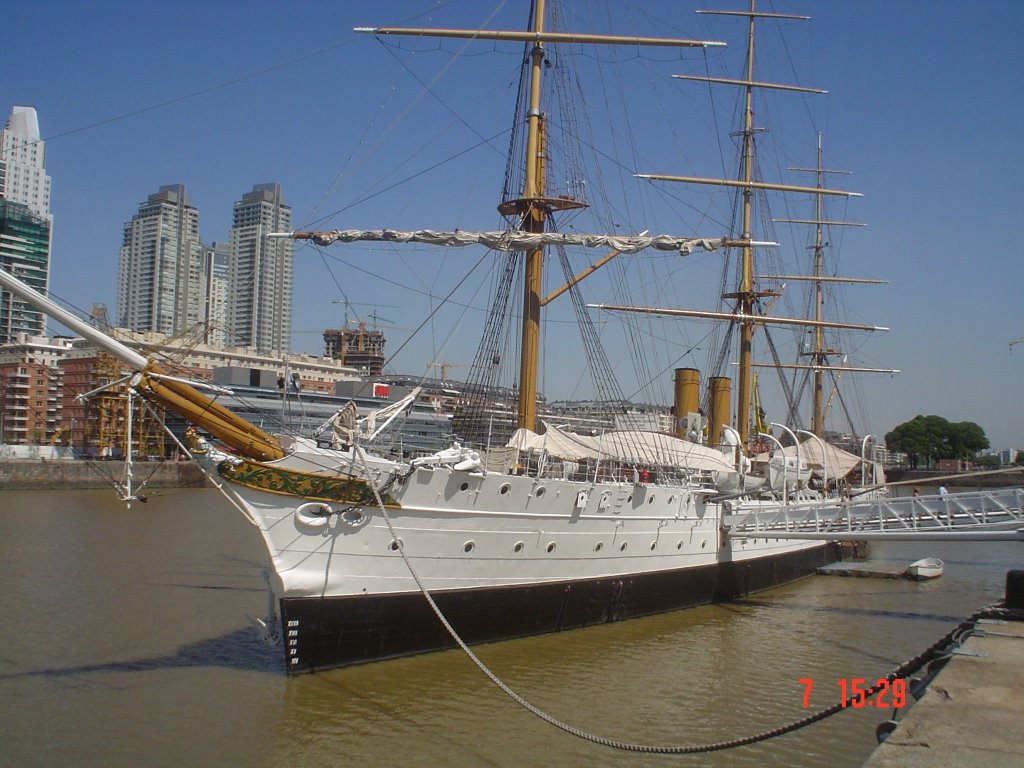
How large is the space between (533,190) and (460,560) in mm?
9519

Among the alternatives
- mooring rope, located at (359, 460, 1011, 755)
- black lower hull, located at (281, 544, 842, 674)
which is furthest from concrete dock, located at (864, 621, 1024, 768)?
black lower hull, located at (281, 544, 842, 674)

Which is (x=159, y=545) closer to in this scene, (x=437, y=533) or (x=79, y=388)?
(x=437, y=533)

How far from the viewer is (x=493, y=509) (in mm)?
14750

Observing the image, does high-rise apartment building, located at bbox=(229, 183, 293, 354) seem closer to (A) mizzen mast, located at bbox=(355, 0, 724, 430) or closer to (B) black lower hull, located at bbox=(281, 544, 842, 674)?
(A) mizzen mast, located at bbox=(355, 0, 724, 430)

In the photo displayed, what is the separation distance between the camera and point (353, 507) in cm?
1318

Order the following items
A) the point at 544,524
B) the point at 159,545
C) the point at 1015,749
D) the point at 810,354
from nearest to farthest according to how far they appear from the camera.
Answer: the point at 1015,749 < the point at 544,524 < the point at 159,545 < the point at 810,354

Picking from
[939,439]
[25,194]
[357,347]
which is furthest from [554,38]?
[25,194]

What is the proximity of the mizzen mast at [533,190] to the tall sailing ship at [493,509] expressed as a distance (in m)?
0.04

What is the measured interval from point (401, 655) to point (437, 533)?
1932 mm

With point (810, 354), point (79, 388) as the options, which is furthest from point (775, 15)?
point (79, 388)

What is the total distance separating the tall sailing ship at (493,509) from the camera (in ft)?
42.3

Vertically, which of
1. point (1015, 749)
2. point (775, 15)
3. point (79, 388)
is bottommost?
point (1015, 749)
